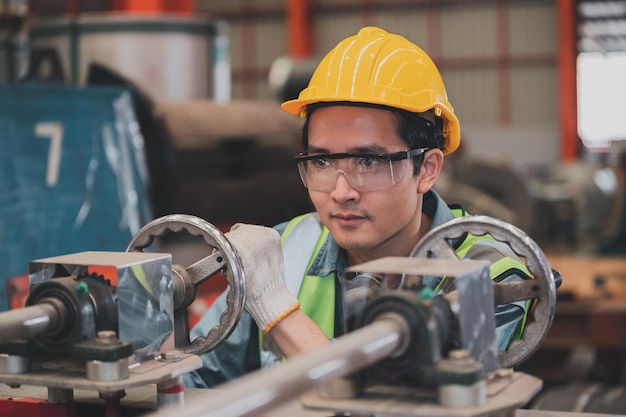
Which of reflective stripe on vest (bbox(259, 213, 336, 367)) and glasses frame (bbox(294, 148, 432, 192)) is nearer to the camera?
glasses frame (bbox(294, 148, 432, 192))

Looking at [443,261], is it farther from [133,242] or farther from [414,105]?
[414,105]

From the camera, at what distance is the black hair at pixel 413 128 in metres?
2.02

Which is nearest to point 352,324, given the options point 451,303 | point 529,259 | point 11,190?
point 451,303

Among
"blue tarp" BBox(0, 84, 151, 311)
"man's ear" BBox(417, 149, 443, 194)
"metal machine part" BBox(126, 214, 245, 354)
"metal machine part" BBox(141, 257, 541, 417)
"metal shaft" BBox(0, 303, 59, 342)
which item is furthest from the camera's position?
"blue tarp" BBox(0, 84, 151, 311)

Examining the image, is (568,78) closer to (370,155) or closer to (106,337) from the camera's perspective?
(370,155)

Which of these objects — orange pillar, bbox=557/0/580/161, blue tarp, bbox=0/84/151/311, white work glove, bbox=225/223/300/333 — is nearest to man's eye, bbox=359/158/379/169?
white work glove, bbox=225/223/300/333

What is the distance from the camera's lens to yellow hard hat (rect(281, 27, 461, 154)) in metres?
1.99

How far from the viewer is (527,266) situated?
150 cm

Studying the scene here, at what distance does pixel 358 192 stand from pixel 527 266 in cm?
56

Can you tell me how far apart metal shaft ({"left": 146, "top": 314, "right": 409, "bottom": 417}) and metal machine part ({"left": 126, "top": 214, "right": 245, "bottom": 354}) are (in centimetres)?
44

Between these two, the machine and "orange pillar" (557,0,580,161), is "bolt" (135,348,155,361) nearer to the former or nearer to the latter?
the machine

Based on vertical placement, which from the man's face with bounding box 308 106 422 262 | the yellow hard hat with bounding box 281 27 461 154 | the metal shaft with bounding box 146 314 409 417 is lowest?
the metal shaft with bounding box 146 314 409 417

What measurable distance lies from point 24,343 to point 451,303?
0.61m

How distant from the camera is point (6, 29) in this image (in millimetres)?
4270
